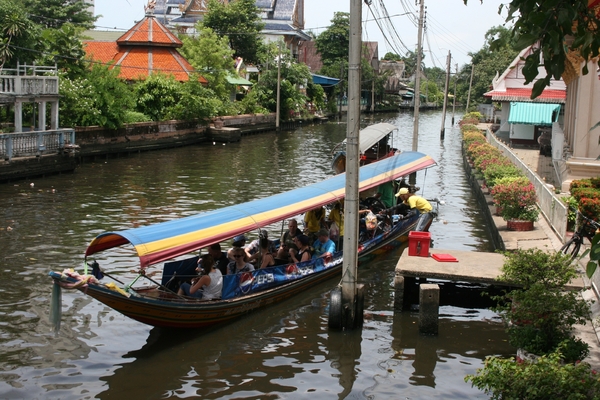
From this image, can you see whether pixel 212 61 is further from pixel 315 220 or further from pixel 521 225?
pixel 521 225

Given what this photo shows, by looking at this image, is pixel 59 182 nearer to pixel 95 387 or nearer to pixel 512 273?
pixel 95 387

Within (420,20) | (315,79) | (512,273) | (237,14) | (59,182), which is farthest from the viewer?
(315,79)

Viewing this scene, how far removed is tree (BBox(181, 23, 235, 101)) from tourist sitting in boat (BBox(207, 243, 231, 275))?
130 feet

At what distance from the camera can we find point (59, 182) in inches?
1072

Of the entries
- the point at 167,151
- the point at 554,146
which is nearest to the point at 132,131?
the point at 167,151

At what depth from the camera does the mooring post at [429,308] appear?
11688 mm

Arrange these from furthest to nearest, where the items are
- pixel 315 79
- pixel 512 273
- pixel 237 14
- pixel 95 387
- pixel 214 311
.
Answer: pixel 315 79, pixel 237 14, pixel 214 311, pixel 512 273, pixel 95 387

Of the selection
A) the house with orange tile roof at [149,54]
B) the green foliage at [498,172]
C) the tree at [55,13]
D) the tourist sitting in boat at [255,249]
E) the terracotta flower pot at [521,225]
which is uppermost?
the tree at [55,13]

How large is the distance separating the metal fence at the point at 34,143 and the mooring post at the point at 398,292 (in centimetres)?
1854

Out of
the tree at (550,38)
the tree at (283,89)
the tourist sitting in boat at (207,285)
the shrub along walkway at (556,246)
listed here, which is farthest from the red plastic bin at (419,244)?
the tree at (283,89)

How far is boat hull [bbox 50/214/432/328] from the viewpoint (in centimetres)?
1034

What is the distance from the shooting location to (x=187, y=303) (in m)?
11.3

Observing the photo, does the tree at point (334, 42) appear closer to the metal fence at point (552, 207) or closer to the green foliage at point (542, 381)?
the metal fence at point (552, 207)

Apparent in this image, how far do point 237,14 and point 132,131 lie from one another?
105 feet
